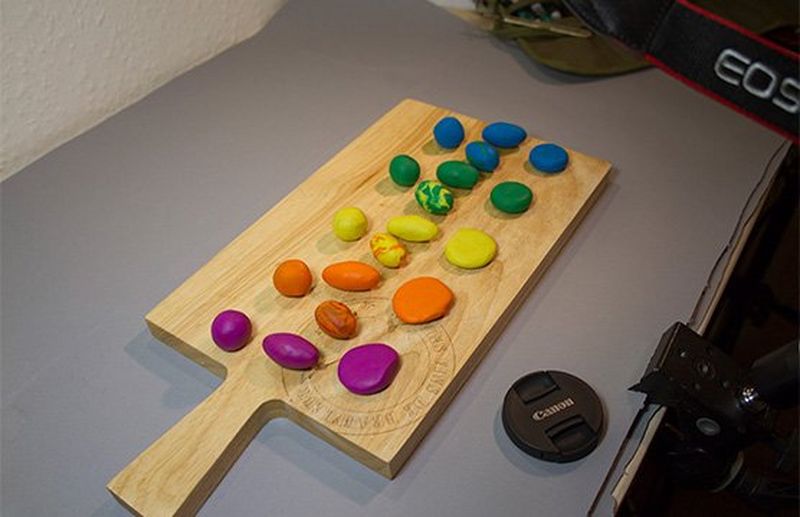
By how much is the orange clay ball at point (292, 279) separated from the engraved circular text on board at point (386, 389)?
0.03 metres

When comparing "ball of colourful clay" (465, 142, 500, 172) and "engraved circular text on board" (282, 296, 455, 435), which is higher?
"ball of colourful clay" (465, 142, 500, 172)

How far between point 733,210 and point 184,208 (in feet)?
1.83

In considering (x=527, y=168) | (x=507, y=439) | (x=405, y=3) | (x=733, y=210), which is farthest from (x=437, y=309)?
(x=405, y=3)

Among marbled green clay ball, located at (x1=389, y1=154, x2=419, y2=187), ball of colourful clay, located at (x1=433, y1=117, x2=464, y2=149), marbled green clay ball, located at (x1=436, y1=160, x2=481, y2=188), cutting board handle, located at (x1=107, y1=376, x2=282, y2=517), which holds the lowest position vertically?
cutting board handle, located at (x1=107, y1=376, x2=282, y2=517)

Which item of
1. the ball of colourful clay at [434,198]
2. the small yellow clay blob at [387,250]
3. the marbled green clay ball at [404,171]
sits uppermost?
the marbled green clay ball at [404,171]

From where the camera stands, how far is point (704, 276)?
67 centimetres

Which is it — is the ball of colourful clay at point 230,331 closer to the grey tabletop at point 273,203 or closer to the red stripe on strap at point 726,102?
the grey tabletop at point 273,203

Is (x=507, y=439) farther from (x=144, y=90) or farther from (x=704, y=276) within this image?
(x=144, y=90)

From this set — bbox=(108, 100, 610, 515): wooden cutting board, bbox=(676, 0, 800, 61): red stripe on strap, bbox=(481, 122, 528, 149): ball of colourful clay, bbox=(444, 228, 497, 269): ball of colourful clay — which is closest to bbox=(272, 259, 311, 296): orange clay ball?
bbox=(108, 100, 610, 515): wooden cutting board

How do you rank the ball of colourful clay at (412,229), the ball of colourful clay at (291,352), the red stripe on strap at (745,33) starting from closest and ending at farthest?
the red stripe on strap at (745,33)
the ball of colourful clay at (291,352)
the ball of colourful clay at (412,229)

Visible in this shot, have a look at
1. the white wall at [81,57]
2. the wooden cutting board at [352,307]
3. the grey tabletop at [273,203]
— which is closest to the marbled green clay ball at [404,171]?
the wooden cutting board at [352,307]

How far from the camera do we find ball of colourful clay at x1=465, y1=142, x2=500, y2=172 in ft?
2.43

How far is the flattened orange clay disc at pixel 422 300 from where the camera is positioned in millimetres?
610

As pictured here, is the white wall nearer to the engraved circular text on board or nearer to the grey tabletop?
the grey tabletop
